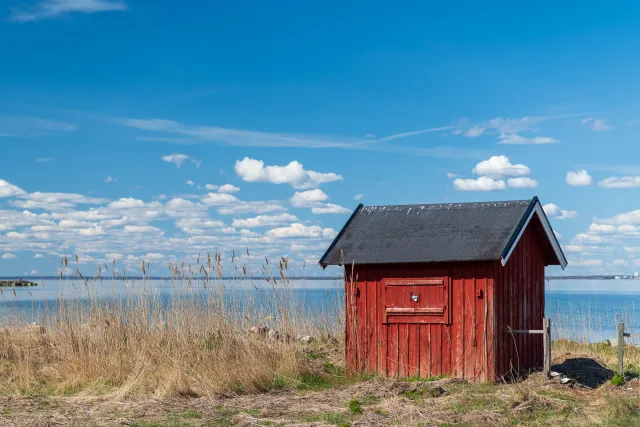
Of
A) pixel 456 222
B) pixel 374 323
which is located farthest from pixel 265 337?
pixel 456 222

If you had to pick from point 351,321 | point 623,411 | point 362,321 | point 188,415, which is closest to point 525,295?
point 362,321

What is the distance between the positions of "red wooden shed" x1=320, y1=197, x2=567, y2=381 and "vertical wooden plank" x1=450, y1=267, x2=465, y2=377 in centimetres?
2

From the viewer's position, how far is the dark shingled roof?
40.8ft

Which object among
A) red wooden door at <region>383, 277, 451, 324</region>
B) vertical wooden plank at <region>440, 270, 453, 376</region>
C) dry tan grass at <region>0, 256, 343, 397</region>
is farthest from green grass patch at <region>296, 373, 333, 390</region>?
vertical wooden plank at <region>440, 270, 453, 376</region>

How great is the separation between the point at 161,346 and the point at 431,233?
199 inches

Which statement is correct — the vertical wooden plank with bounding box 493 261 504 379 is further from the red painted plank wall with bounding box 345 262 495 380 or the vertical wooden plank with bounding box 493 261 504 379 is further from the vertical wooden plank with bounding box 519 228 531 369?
the vertical wooden plank with bounding box 519 228 531 369

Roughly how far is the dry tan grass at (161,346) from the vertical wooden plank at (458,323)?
8.41 feet

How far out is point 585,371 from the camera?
45.8 feet

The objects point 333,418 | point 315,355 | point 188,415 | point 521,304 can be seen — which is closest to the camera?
point 333,418

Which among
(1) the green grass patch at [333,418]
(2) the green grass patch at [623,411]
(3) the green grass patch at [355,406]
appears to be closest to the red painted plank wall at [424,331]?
(2) the green grass patch at [623,411]

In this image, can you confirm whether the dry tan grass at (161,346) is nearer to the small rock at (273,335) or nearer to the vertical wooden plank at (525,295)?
the small rock at (273,335)

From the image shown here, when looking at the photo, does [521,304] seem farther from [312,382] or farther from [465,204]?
[312,382]

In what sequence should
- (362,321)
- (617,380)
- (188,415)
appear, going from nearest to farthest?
(188,415)
(617,380)
(362,321)

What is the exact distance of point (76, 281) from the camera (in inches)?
561
